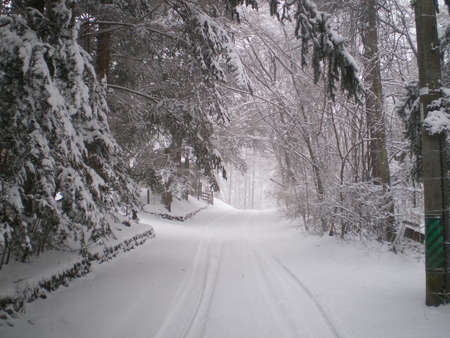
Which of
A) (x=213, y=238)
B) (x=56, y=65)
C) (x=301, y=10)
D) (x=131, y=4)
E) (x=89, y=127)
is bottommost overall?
(x=213, y=238)

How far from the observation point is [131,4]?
7633mm

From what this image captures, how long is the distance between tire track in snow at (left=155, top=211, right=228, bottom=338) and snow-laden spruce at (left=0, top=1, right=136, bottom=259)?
1.82 metres

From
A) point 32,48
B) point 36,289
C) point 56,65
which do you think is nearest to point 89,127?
point 56,65

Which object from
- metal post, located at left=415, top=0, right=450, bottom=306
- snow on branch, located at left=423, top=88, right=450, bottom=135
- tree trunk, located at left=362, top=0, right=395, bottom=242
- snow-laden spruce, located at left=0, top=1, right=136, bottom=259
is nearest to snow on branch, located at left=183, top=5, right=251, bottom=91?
snow-laden spruce, located at left=0, top=1, right=136, bottom=259

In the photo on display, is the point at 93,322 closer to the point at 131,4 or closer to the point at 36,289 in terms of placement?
the point at 36,289

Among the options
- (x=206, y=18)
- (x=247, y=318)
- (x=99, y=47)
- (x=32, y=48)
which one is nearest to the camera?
(x=32, y=48)

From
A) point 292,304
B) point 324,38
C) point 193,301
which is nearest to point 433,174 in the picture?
point 324,38

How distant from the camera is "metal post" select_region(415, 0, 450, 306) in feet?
15.1

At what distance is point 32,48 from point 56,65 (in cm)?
46

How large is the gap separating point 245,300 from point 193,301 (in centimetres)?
91

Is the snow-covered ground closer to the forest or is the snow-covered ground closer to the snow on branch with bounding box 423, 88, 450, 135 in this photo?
the forest

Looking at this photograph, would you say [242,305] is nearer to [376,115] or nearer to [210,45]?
[210,45]

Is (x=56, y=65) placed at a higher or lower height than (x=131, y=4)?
lower

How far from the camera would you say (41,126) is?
4316 mm
